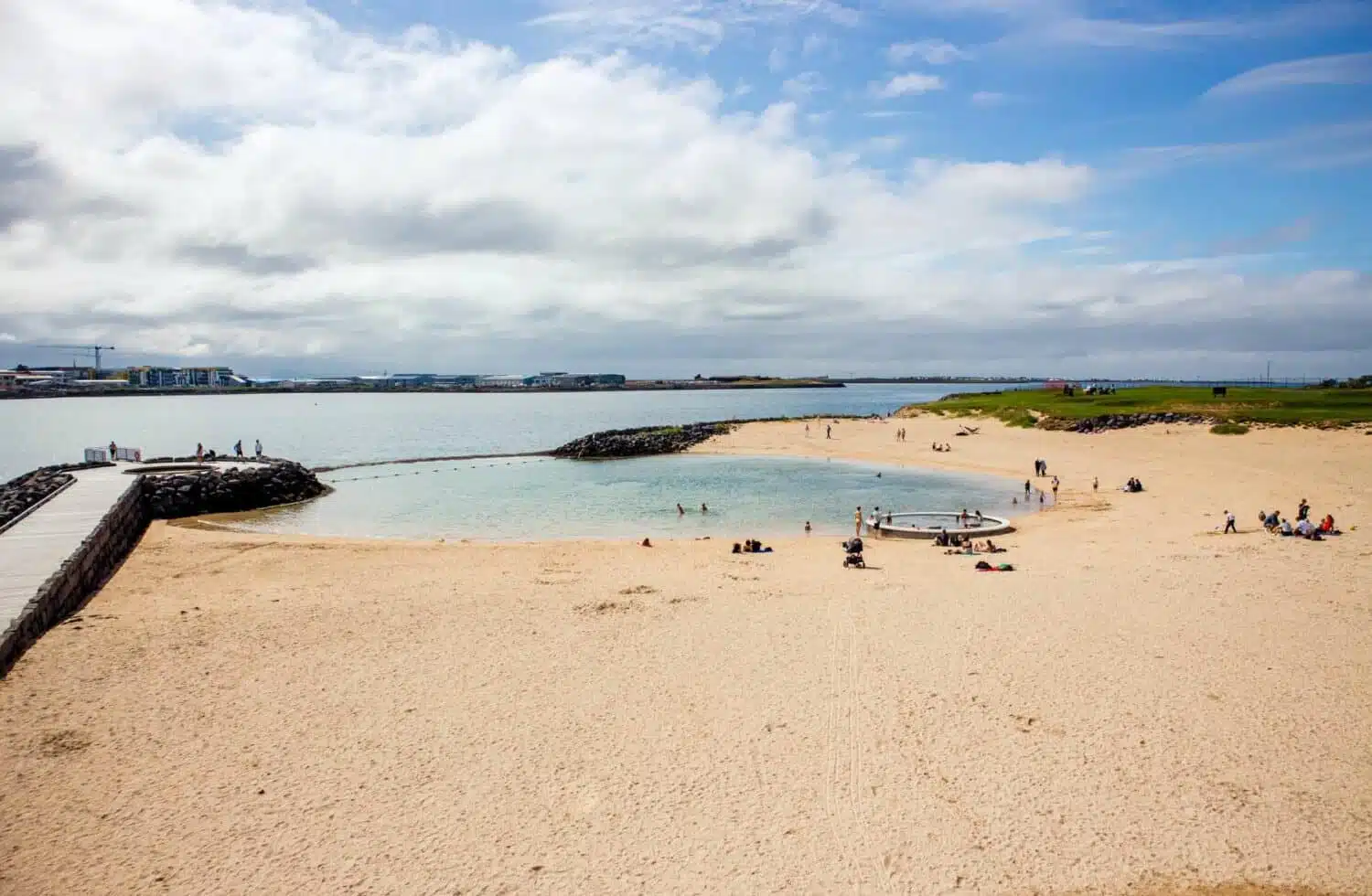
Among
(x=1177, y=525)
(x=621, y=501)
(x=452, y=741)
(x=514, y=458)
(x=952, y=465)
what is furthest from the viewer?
(x=514, y=458)

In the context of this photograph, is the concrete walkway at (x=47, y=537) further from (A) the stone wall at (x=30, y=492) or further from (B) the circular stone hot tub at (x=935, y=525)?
(B) the circular stone hot tub at (x=935, y=525)

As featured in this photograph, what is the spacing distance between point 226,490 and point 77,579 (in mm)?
19504

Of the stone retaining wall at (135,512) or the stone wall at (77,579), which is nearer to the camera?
the stone wall at (77,579)

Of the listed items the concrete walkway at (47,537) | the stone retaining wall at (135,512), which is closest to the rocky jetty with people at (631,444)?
the stone retaining wall at (135,512)

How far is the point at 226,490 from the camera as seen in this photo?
35938mm

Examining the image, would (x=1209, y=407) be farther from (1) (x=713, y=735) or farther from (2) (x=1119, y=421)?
(1) (x=713, y=735)

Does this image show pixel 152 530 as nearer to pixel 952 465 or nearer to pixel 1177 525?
pixel 1177 525

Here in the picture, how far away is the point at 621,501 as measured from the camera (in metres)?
37.2

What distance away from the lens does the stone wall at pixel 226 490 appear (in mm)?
33381

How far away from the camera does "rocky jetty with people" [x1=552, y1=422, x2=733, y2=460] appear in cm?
6178

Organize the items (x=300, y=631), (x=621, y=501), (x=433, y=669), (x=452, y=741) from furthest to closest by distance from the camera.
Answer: (x=621, y=501) → (x=300, y=631) → (x=433, y=669) → (x=452, y=741)

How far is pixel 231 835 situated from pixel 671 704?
5760mm

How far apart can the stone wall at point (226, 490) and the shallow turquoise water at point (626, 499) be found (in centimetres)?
178

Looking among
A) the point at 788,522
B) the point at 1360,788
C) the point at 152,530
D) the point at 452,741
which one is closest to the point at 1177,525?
the point at 788,522
